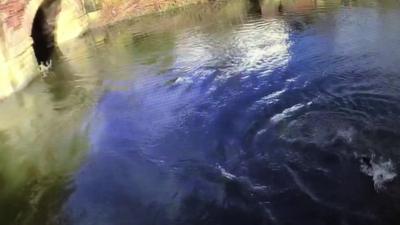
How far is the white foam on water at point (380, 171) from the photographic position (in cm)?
722

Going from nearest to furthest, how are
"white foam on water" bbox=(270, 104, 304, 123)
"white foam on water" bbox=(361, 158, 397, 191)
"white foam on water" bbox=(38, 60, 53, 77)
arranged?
"white foam on water" bbox=(361, 158, 397, 191) → "white foam on water" bbox=(270, 104, 304, 123) → "white foam on water" bbox=(38, 60, 53, 77)

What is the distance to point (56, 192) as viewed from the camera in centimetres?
874

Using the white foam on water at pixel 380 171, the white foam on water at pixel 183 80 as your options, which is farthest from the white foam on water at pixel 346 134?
the white foam on water at pixel 183 80

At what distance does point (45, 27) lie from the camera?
68.5ft

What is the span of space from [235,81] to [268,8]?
9.77m

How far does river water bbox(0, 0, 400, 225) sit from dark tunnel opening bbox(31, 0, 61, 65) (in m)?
4.08

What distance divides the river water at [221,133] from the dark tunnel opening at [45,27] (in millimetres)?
4077

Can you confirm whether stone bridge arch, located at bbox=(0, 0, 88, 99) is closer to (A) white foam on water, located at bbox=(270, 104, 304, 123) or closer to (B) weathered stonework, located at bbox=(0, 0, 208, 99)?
(B) weathered stonework, located at bbox=(0, 0, 208, 99)

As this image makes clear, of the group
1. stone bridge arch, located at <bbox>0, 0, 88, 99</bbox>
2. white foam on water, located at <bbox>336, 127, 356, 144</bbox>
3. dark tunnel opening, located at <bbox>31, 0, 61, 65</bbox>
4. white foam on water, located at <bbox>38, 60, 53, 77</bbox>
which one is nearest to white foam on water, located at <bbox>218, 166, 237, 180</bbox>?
white foam on water, located at <bbox>336, 127, 356, 144</bbox>

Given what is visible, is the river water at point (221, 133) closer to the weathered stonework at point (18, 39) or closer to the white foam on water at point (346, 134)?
Answer: the white foam on water at point (346, 134)

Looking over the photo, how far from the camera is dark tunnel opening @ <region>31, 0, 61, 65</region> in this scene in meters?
20.3

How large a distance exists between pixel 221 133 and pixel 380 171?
3328 millimetres

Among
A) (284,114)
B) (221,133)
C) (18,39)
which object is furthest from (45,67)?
(284,114)

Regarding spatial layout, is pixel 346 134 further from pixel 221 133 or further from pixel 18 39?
pixel 18 39
